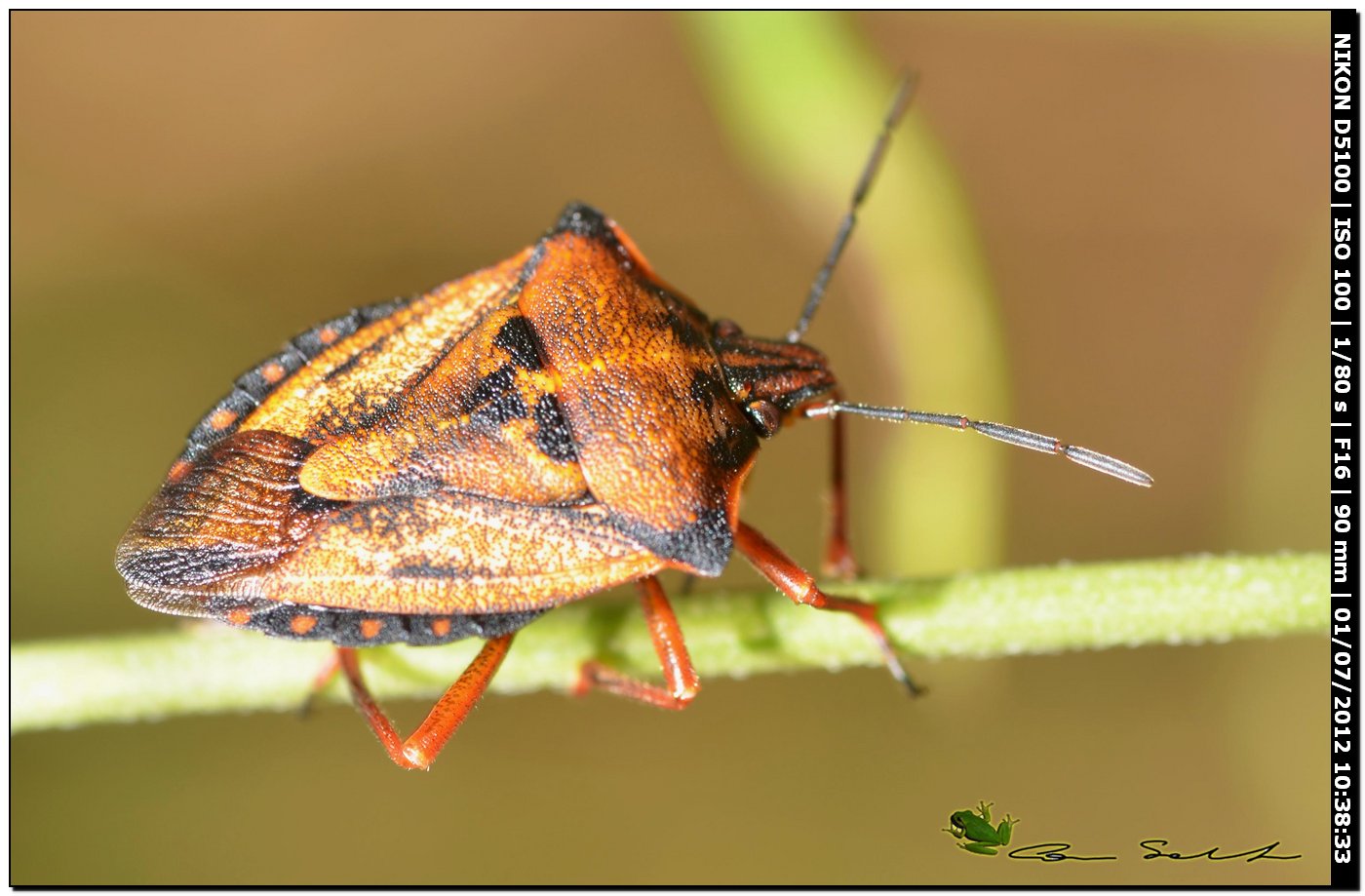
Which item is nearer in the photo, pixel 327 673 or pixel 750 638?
pixel 750 638

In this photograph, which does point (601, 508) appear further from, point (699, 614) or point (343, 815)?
point (343, 815)

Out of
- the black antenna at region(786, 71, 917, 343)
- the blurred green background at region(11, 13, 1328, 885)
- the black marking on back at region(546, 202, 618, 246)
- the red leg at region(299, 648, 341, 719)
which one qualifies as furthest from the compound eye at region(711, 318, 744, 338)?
the red leg at region(299, 648, 341, 719)

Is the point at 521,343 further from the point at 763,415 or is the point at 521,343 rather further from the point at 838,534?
the point at 838,534

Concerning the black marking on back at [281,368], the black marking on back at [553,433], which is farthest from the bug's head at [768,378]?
the black marking on back at [281,368]

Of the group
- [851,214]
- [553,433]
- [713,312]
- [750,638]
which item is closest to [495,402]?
[553,433]

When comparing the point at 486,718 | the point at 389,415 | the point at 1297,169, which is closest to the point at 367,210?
the point at 486,718

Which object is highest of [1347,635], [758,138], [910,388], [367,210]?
[367,210]
